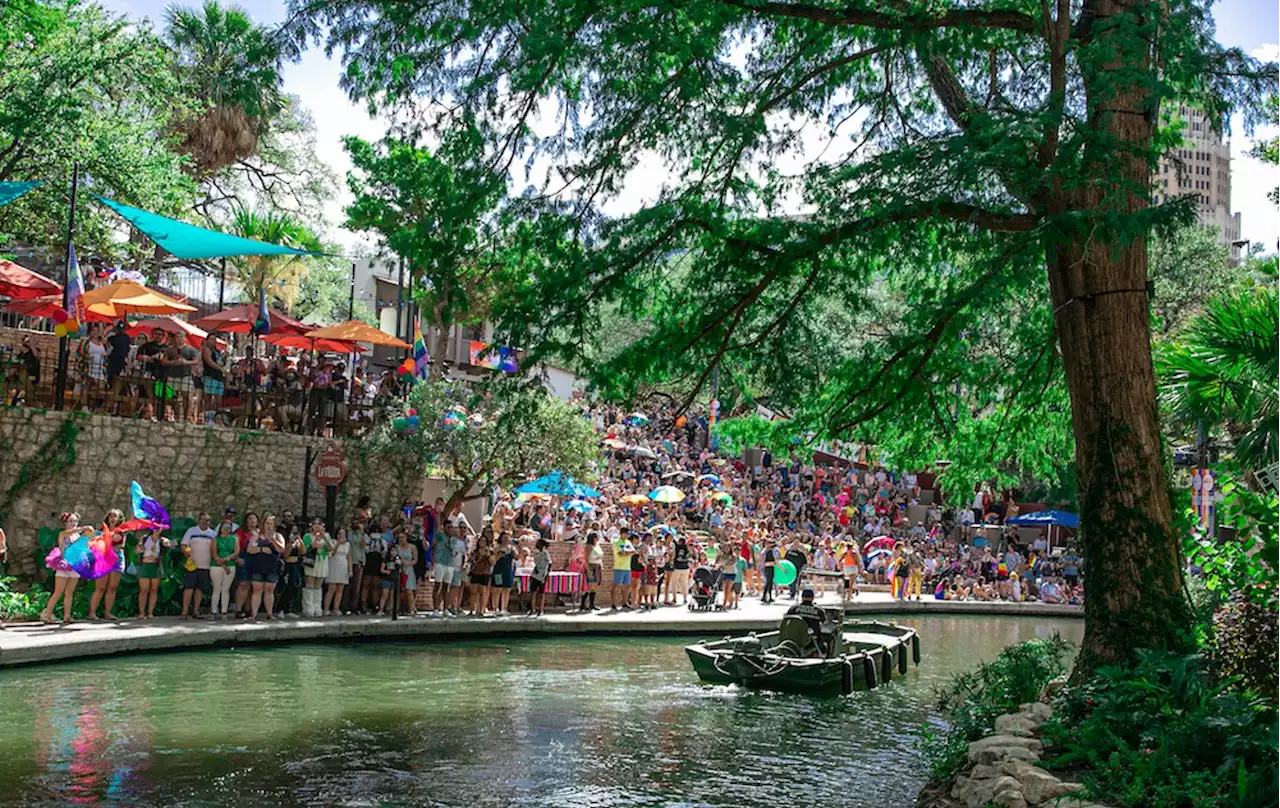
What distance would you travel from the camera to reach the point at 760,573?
32.7 meters

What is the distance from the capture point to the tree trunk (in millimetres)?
11180

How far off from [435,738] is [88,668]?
5139 millimetres

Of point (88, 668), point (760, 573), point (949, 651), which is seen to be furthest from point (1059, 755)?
point (760, 573)

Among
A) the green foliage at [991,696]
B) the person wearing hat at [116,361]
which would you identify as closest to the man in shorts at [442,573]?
the person wearing hat at [116,361]

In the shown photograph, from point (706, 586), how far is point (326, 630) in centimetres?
919

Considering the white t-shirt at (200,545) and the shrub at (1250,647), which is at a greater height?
the white t-shirt at (200,545)

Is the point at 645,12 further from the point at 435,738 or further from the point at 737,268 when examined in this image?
the point at 435,738

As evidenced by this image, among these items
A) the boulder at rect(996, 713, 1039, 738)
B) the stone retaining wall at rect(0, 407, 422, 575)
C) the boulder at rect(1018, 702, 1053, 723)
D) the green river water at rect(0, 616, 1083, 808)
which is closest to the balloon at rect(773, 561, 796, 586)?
the stone retaining wall at rect(0, 407, 422, 575)

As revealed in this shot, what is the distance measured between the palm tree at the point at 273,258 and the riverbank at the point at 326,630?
1459 centimetres

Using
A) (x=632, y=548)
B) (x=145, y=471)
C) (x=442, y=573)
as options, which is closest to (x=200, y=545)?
(x=145, y=471)

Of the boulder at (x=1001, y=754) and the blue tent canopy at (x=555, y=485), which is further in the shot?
the blue tent canopy at (x=555, y=485)

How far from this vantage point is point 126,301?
20312 millimetres

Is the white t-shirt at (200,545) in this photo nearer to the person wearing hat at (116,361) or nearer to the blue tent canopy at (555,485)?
the person wearing hat at (116,361)

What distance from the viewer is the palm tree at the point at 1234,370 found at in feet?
42.0
